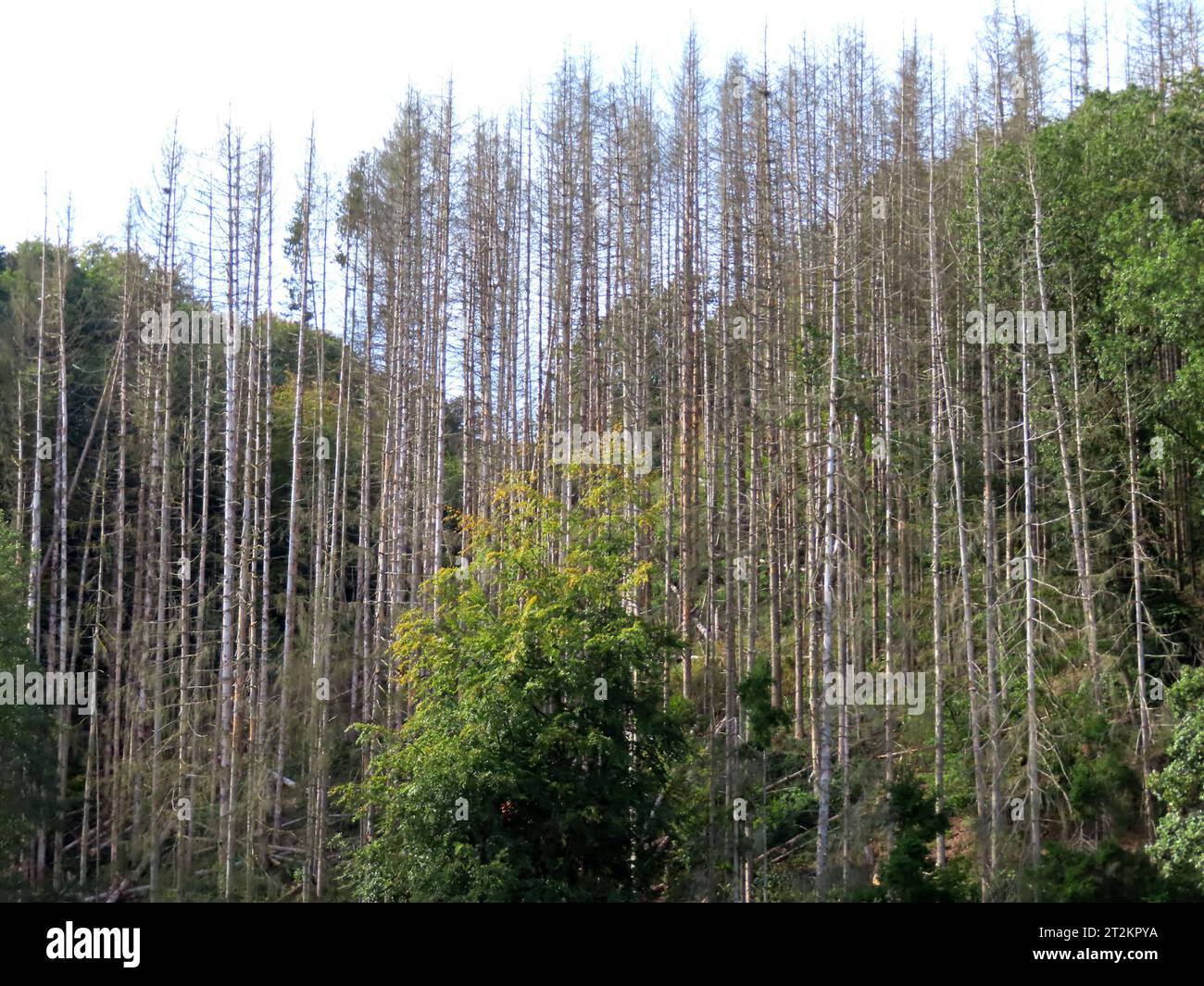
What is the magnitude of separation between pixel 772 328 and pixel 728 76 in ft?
22.0

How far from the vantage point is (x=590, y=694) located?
16.7m

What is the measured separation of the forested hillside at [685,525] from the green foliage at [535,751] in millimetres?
69

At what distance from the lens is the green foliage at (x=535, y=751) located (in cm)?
1585
